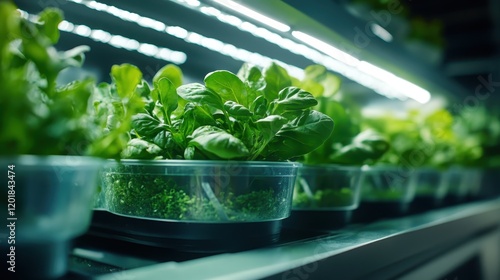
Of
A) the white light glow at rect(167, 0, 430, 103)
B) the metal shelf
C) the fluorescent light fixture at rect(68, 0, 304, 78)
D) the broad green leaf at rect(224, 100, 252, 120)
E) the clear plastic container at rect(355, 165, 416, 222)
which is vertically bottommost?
the metal shelf

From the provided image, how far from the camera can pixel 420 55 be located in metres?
1.57

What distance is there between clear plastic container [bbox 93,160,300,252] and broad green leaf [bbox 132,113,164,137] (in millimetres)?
35

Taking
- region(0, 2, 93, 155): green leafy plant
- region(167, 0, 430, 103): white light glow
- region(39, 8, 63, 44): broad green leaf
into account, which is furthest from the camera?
region(167, 0, 430, 103): white light glow

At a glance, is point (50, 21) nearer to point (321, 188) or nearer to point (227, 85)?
point (227, 85)

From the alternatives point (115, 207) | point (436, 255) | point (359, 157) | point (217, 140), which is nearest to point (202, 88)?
point (217, 140)

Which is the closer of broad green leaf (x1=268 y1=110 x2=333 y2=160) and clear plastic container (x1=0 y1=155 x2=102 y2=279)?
clear plastic container (x1=0 y1=155 x2=102 y2=279)

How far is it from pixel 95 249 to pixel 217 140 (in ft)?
0.76

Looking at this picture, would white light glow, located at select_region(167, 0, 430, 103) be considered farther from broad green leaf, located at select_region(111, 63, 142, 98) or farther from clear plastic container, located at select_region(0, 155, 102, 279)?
clear plastic container, located at select_region(0, 155, 102, 279)

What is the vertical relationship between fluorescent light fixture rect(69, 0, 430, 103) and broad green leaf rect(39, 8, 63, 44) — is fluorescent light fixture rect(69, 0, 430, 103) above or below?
above

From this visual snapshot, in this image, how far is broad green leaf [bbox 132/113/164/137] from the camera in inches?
20.2

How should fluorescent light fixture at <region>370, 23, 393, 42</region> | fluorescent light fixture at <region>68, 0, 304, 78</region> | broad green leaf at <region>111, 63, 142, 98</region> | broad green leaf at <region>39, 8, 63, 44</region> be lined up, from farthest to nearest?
fluorescent light fixture at <region>370, 23, 393, 42</region> → fluorescent light fixture at <region>68, 0, 304, 78</region> → broad green leaf at <region>111, 63, 142, 98</region> → broad green leaf at <region>39, 8, 63, 44</region>

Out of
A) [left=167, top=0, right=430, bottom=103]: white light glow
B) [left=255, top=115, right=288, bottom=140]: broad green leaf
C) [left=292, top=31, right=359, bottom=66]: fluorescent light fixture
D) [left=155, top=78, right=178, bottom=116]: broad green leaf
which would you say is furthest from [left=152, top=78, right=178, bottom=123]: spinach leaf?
[left=292, top=31, right=359, bottom=66]: fluorescent light fixture

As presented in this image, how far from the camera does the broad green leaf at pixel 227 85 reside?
54cm

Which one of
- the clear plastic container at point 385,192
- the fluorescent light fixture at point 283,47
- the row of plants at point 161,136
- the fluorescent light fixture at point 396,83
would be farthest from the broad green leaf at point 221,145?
the fluorescent light fixture at point 396,83
